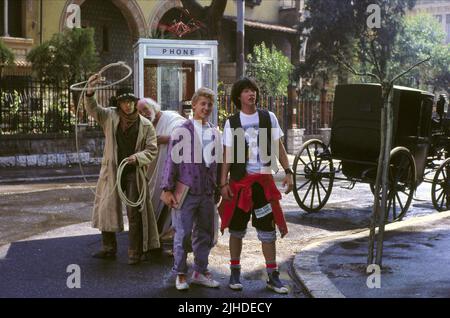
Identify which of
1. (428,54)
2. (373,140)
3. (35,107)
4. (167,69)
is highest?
(428,54)

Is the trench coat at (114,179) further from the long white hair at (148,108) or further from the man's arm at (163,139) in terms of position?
the long white hair at (148,108)

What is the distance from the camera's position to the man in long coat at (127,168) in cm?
671

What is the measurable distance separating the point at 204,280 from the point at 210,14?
1458 cm

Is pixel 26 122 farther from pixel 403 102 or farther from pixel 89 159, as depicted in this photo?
pixel 403 102

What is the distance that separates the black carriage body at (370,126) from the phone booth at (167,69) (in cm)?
244

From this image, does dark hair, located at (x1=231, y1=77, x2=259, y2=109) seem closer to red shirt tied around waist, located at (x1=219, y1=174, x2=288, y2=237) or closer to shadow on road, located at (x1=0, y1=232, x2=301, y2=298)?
red shirt tied around waist, located at (x1=219, y1=174, x2=288, y2=237)

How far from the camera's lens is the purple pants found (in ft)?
18.9

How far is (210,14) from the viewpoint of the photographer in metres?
19.5

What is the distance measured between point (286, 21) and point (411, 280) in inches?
1230

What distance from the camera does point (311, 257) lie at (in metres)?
7.00

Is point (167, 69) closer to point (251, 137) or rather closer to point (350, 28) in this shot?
point (251, 137)

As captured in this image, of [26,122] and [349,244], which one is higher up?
[26,122]

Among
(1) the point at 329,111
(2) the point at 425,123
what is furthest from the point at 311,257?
(1) the point at 329,111

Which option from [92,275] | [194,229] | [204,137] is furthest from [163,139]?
[92,275]
